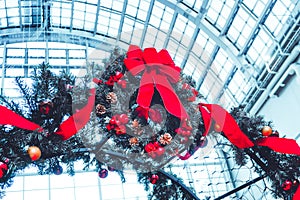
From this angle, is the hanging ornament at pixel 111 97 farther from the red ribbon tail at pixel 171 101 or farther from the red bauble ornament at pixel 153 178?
the red bauble ornament at pixel 153 178

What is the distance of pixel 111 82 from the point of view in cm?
276

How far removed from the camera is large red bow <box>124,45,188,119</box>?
260 cm

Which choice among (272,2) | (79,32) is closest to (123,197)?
(79,32)

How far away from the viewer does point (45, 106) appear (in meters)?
2.44

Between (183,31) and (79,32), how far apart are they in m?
4.86

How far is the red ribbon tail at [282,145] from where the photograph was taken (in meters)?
2.71

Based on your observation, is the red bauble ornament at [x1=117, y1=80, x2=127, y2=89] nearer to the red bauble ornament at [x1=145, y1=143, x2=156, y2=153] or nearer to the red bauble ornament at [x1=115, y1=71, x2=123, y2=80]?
the red bauble ornament at [x1=115, y1=71, x2=123, y2=80]

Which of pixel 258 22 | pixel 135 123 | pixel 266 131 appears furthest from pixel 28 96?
pixel 258 22

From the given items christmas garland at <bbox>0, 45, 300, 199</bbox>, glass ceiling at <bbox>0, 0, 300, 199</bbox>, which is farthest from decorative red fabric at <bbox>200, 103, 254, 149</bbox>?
glass ceiling at <bbox>0, 0, 300, 199</bbox>

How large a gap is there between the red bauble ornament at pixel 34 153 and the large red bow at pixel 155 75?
0.69 m

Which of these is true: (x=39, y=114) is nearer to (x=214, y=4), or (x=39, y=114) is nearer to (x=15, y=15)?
(x=214, y=4)

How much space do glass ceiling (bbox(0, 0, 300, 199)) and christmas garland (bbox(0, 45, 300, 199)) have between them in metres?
10.5

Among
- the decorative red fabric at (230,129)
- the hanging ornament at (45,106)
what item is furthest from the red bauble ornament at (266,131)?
the hanging ornament at (45,106)

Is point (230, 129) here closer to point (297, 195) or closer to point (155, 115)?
point (155, 115)
